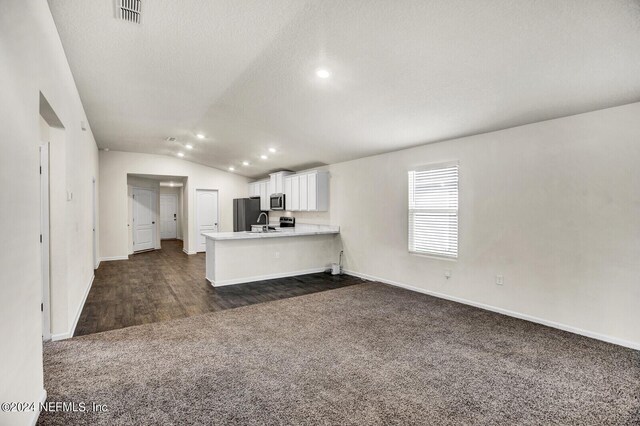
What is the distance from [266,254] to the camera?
5.96m

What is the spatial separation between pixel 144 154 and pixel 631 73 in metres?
9.45

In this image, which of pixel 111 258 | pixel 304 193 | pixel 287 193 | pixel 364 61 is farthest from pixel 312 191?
pixel 111 258

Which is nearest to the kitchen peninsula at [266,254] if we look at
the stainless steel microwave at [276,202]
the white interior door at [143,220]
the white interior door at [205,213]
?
the stainless steel microwave at [276,202]

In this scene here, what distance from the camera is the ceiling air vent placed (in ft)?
7.69

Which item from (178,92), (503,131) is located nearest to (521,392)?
(503,131)

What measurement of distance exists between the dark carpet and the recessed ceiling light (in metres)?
2.75

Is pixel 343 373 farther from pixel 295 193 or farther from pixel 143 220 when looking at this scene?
pixel 143 220

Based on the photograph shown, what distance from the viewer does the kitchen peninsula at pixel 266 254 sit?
Result: 5445mm

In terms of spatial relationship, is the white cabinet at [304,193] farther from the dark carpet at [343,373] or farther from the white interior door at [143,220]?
the white interior door at [143,220]

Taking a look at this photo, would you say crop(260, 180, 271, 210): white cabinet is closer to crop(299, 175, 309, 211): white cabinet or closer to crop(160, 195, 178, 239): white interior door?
crop(299, 175, 309, 211): white cabinet

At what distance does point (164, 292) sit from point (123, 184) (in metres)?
4.61

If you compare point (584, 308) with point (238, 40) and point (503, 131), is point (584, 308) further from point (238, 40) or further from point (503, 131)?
point (238, 40)

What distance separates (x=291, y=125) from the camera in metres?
4.82

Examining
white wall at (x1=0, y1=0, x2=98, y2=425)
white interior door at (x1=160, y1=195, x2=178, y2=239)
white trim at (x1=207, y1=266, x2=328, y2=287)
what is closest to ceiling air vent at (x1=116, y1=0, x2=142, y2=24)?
white wall at (x1=0, y1=0, x2=98, y2=425)
